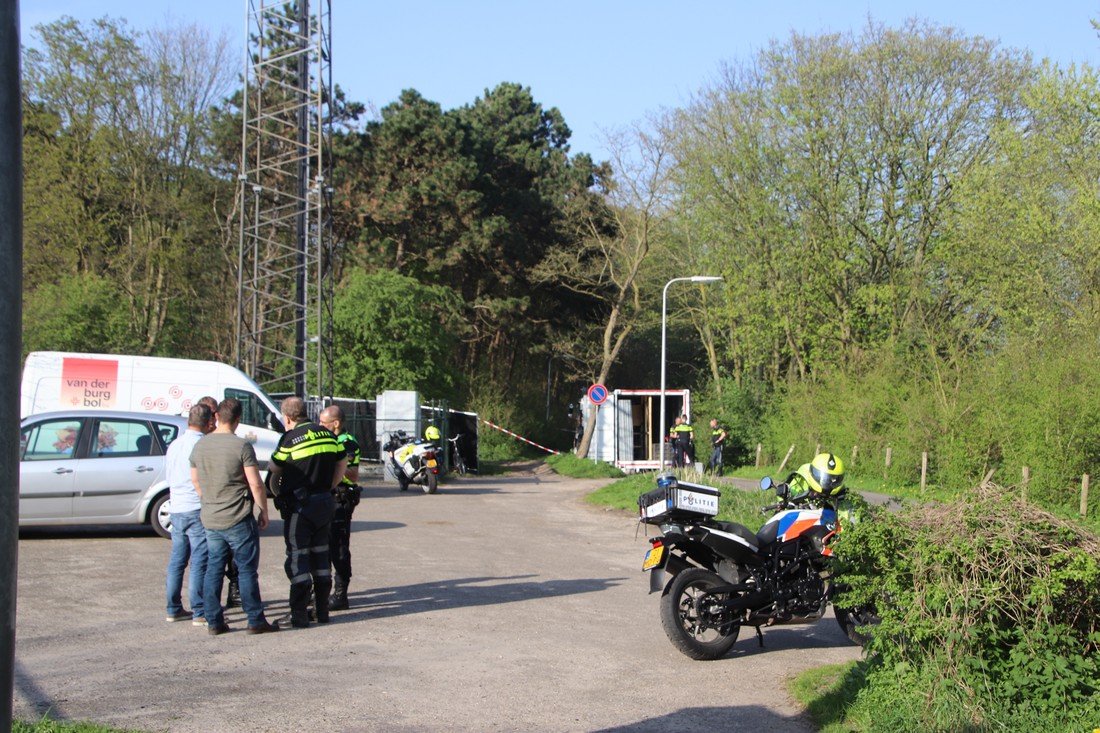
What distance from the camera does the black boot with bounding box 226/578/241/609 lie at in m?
9.48

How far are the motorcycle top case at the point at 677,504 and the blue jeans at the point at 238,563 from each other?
3079 millimetres

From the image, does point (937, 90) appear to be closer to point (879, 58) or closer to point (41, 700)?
point (879, 58)

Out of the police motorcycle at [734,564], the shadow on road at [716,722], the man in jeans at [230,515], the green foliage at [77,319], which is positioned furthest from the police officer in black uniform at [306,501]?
the green foliage at [77,319]

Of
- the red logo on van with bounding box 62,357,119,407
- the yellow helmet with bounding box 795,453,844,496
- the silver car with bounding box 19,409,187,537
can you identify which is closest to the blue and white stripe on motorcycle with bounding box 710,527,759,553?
the yellow helmet with bounding box 795,453,844,496

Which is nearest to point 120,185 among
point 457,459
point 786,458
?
point 457,459

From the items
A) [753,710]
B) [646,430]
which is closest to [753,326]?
[646,430]

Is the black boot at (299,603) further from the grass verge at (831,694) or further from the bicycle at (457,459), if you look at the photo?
the bicycle at (457,459)

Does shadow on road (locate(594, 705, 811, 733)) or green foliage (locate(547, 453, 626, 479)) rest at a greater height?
shadow on road (locate(594, 705, 811, 733))

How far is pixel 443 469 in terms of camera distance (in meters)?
29.7

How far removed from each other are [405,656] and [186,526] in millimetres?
2273

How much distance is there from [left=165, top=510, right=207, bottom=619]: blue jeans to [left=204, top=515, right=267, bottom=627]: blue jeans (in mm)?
252

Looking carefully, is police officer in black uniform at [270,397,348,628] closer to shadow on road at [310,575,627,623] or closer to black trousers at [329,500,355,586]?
shadow on road at [310,575,627,623]

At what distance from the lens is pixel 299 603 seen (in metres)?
8.67

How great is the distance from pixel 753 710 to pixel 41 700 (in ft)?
13.8
